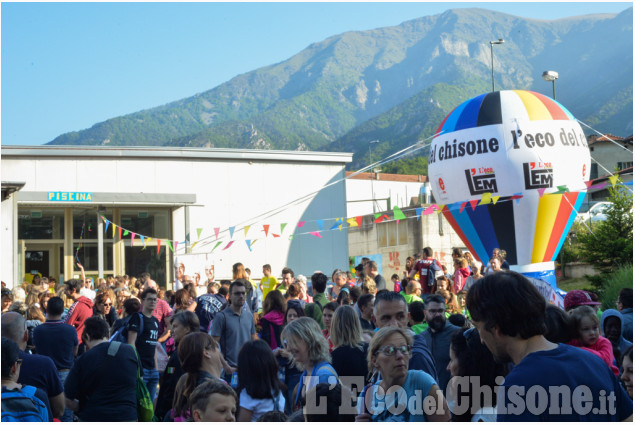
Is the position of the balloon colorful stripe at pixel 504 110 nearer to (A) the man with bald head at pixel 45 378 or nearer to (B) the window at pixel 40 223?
(B) the window at pixel 40 223

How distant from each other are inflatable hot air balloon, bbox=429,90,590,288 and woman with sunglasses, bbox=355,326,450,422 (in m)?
13.7

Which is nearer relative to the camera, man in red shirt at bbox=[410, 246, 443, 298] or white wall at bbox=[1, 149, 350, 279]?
man in red shirt at bbox=[410, 246, 443, 298]

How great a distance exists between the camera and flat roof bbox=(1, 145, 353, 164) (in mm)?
22608

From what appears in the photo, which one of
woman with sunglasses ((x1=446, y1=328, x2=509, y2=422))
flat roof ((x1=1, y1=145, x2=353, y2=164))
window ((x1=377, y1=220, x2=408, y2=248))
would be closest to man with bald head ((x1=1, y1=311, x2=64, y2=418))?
woman with sunglasses ((x1=446, y1=328, x2=509, y2=422))

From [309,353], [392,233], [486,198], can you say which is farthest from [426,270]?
[392,233]

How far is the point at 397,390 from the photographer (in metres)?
4.39

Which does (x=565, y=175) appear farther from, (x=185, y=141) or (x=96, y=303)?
(x=185, y=141)

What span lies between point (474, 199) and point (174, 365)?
1288 centimetres

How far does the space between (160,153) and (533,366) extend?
2205 centimetres

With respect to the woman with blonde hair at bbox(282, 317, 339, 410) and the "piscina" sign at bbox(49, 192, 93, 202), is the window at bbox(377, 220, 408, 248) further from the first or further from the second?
the woman with blonde hair at bbox(282, 317, 339, 410)

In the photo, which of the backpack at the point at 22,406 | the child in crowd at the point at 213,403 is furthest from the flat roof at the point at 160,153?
the child in crowd at the point at 213,403

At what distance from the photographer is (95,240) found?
24.5 metres

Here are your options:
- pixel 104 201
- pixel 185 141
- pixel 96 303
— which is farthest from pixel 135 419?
pixel 185 141

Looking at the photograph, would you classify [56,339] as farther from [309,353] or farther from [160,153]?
[160,153]
